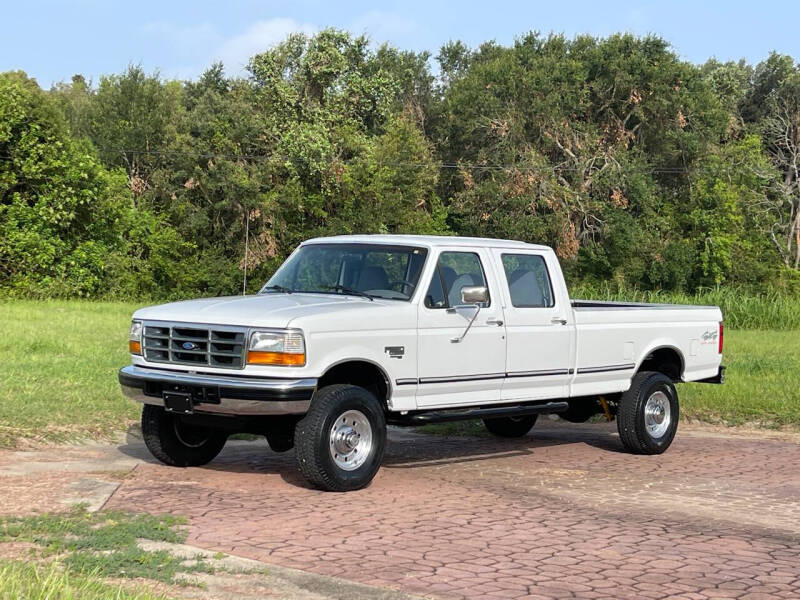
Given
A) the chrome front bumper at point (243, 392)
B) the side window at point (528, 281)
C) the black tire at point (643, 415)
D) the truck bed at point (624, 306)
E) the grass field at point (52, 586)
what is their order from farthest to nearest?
the truck bed at point (624, 306)
the black tire at point (643, 415)
the side window at point (528, 281)
the chrome front bumper at point (243, 392)
the grass field at point (52, 586)

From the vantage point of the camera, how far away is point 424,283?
1069cm

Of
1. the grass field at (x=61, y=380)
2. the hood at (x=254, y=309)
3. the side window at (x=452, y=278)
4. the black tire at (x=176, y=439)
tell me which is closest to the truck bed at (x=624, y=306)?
the side window at (x=452, y=278)

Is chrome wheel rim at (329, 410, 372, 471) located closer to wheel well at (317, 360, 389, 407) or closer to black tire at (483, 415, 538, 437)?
wheel well at (317, 360, 389, 407)

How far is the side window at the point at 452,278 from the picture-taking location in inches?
425

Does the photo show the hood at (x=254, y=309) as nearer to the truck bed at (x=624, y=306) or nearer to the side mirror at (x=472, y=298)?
the side mirror at (x=472, y=298)

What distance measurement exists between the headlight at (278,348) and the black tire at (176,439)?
1.56 m

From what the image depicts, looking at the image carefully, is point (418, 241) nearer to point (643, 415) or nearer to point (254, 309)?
point (254, 309)

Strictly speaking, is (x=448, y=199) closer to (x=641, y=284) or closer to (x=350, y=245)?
(x=641, y=284)

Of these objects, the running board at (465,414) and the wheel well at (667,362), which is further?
the wheel well at (667,362)

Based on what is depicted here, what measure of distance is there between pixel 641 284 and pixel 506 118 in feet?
36.1

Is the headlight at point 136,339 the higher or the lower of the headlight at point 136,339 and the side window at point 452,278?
the lower

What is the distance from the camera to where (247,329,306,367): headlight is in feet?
31.1

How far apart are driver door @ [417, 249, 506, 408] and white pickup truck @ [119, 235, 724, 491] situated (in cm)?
1

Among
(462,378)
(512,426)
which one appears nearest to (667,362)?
(512,426)
